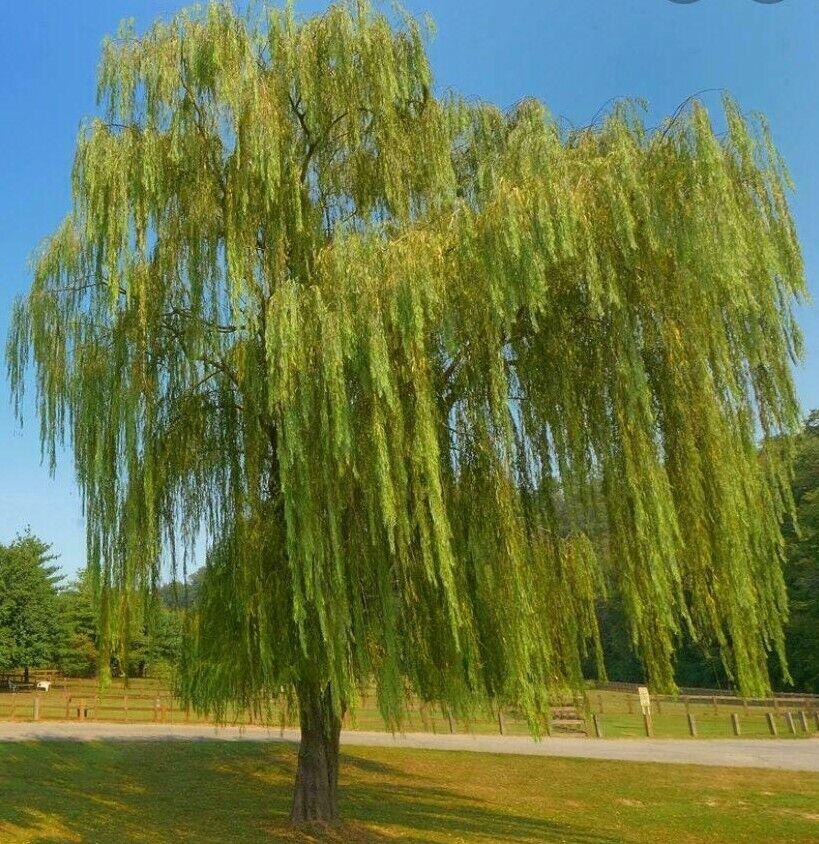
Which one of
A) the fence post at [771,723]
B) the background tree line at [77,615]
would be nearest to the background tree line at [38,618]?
the background tree line at [77,615]

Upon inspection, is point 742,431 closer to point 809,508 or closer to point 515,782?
point 515,782

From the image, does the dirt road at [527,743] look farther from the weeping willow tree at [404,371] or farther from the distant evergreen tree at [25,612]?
the distant evergreen tree at [25,612]

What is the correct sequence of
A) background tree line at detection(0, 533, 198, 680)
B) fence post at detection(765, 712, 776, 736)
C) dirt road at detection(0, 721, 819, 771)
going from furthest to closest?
background tree line at detection(0, 533, 198, 680) < fence post at detection(765, 712, 776, 736) < dirt road at detection(0, 721, 819, 771)

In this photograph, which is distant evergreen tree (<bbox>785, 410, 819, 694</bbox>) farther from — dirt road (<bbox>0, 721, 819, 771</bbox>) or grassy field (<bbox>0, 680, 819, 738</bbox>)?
dirt road (<bbox>0, 721, 819, 771</bbox>)

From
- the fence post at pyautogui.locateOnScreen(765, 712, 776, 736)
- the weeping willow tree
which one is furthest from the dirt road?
the weeping willow tree

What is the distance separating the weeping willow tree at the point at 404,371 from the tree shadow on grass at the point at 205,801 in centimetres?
234

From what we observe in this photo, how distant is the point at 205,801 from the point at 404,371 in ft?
27.0

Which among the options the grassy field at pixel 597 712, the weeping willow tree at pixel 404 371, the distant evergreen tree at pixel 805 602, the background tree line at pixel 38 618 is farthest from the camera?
the background tree line at pixel 38 618

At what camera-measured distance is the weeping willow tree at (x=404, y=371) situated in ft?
21.9

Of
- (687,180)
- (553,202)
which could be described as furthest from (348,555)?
(687,180)

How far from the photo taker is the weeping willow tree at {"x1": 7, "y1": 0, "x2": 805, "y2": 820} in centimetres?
668

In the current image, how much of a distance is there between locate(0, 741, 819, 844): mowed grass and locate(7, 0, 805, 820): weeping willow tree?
8.67ft

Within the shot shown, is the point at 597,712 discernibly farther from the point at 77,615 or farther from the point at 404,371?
the point at 77,615

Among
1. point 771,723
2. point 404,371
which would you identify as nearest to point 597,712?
point 771,723
